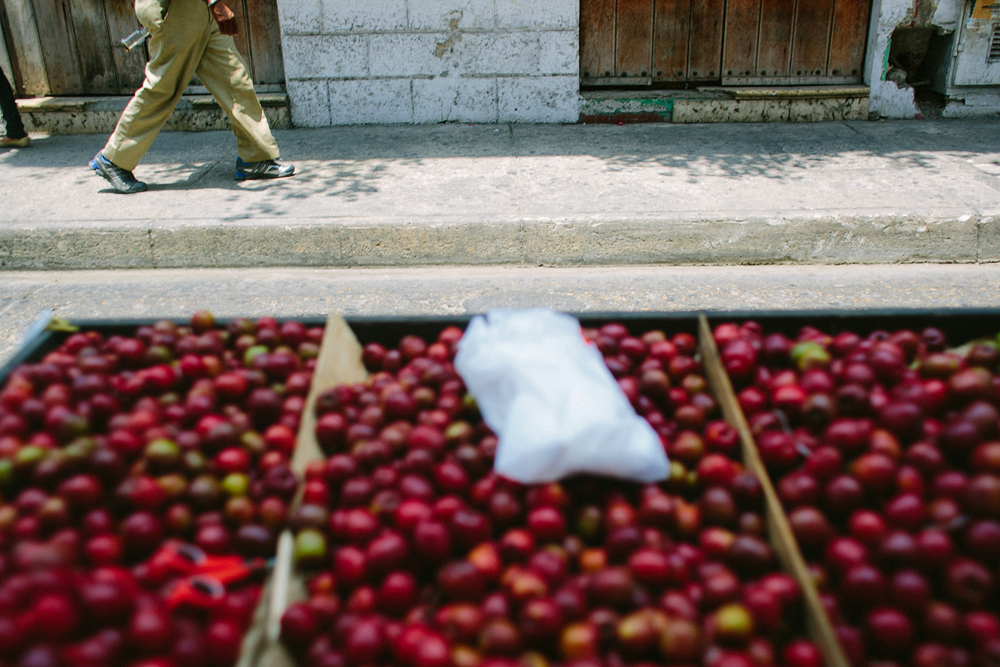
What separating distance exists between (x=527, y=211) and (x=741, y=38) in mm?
4148

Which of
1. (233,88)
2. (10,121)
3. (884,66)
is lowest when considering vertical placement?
(10,121)

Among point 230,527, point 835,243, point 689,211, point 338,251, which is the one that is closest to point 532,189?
point 689,211

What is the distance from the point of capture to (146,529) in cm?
146

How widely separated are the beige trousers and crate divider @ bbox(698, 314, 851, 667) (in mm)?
4534

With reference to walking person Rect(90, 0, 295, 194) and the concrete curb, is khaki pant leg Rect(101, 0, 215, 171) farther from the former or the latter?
the concrete curb

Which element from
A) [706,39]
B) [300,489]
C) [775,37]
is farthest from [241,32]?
[300,489]

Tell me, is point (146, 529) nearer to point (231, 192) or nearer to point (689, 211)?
point (689, 211)

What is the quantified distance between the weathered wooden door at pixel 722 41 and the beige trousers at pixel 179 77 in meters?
3.67

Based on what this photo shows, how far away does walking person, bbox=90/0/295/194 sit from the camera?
5.14m

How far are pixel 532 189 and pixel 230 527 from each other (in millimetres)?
4316

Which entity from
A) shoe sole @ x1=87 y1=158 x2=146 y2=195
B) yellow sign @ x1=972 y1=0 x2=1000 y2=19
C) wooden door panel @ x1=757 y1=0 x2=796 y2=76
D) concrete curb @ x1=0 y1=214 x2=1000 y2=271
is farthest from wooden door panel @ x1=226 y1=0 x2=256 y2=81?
yellow sign @ x1=972 y1=0 x2=1000 y2=19

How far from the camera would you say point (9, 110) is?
6926 millimetres

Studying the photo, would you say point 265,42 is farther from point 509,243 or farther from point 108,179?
point 509,243

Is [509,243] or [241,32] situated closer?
[509,243]
